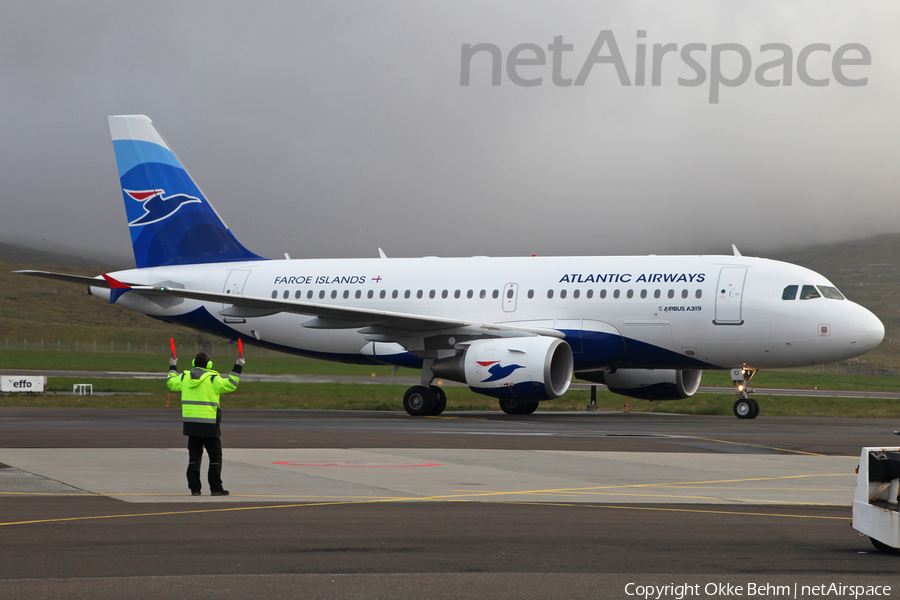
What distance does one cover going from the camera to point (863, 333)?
24.9 m

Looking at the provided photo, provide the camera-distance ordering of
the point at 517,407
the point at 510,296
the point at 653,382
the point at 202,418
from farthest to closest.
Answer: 1. the point at 653,382
2. the point at 517,407
3. the point at 510,296
4. the point at 202,418

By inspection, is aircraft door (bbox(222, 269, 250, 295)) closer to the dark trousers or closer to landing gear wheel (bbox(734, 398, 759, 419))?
landing gear wheel (bbox(734, 398, 759, 419))

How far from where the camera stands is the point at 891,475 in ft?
25.9

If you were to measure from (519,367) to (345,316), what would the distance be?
461cm

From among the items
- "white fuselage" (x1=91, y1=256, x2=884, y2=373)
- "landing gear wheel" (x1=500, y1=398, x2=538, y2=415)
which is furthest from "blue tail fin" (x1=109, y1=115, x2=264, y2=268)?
"landing gear wheel" (x1=500, y1=398, x2=538, y2=415)

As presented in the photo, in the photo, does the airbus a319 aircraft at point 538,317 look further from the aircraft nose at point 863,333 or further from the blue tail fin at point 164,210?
the blue tail fin at point 164,210

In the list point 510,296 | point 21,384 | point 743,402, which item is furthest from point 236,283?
point 743,402

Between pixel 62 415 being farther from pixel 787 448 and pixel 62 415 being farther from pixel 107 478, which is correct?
pixel 787 448

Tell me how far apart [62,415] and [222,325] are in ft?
21.6

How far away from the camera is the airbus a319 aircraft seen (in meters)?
25.1

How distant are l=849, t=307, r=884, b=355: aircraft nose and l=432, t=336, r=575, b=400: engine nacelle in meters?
6.73

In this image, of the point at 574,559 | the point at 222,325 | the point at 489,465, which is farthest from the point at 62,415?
the point at 574,559

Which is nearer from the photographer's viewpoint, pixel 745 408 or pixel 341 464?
pixel 341 464

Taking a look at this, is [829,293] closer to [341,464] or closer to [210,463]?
[341,464]
